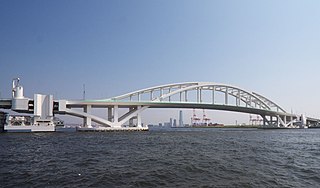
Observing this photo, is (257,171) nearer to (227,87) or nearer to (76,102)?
(76,102)

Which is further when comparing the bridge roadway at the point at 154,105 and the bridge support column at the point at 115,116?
the bridge support column at the point at 115,116

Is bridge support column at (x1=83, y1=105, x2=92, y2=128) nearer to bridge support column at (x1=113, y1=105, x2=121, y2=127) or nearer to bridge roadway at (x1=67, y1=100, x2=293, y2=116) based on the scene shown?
bridge roadway at (x1=67, y1=100, x2=293, y2=116)

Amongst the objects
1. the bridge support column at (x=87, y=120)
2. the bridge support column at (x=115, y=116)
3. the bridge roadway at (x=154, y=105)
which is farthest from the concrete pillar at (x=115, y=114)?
the bridge support column at (x=87, y=120)

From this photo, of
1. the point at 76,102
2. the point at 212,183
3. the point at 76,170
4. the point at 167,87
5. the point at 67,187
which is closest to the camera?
the point at 67,187

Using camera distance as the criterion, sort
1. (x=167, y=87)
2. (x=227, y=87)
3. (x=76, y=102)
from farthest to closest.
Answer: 1. (x=227, y=87)
2. (x=167, y=87)
3. (x=76, y=102)

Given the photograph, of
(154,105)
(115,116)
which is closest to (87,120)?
(115,116)

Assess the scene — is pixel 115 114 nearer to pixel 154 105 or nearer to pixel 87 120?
pixel 87 120

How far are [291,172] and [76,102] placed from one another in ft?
189

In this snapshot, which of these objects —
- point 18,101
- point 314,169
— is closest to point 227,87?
point 18,101

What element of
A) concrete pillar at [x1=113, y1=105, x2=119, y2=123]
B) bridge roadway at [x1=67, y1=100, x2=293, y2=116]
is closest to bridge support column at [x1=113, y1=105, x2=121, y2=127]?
concrete pillar at [x1=113, y1=105, x2=119, y2=123]

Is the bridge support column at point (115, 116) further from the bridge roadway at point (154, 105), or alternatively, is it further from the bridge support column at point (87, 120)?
the bridge support column at point (87, 120)

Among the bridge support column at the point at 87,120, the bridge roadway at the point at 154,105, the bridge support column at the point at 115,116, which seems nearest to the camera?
the bridge support column at the point at 87,120

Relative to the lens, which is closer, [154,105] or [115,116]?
[115,116]

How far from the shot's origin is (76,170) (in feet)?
42.6
